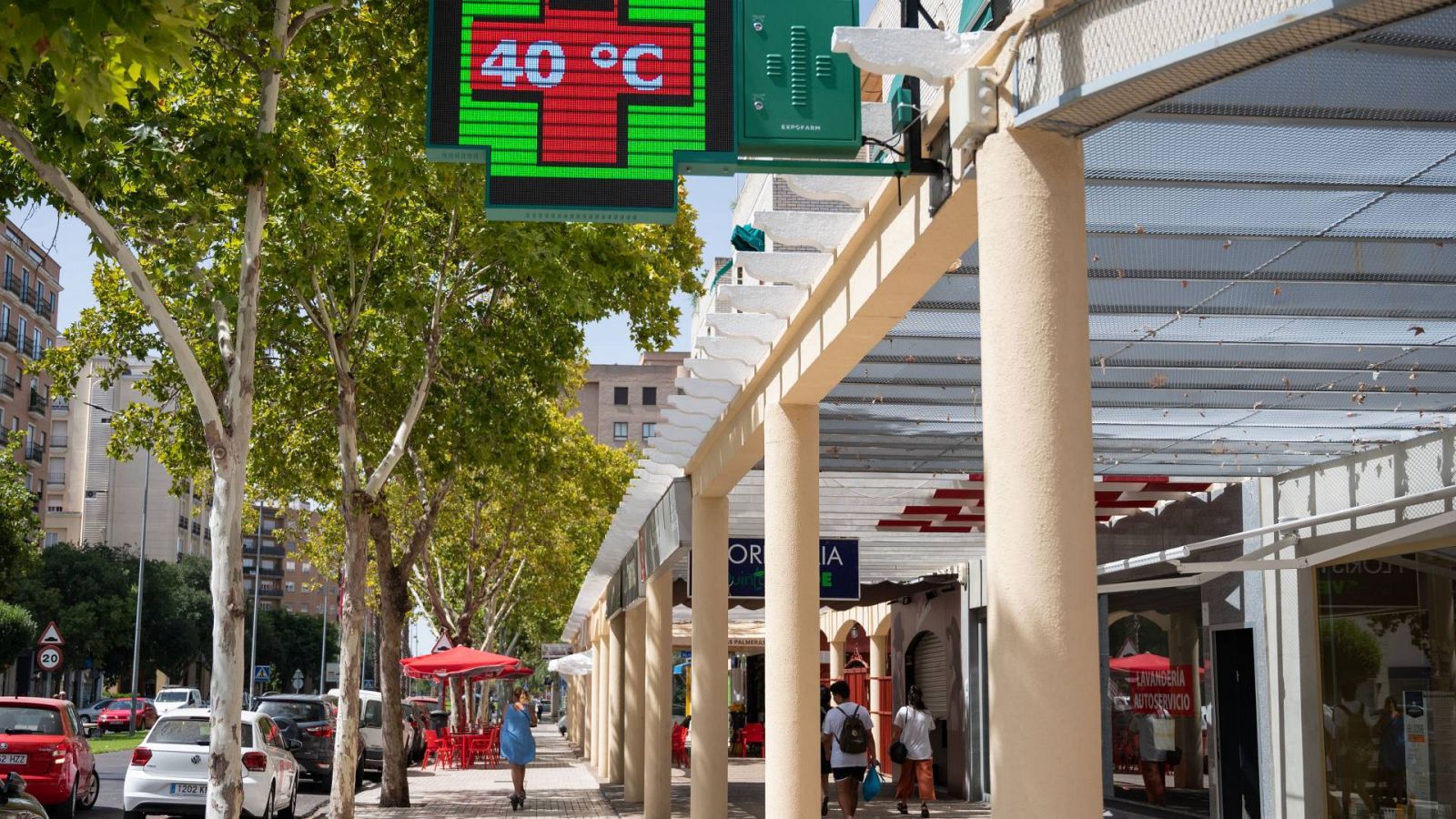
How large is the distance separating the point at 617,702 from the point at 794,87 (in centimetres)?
2316

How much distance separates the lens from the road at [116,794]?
21.9 metres

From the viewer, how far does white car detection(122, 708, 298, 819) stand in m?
18.1

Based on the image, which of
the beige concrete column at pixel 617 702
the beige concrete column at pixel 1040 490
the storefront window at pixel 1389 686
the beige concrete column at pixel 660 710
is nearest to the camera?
the beige concrete column at pixel 1040 490

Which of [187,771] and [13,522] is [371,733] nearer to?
[187,771]

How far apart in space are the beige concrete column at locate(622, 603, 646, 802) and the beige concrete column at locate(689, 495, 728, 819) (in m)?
7.40

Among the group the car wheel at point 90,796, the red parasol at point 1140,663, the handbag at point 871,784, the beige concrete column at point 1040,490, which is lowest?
the car wheel at point 90,796

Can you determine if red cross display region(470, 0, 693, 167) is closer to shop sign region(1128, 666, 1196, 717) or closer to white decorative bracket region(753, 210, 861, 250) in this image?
white decorative bracket region(753, 210, 861, 250)

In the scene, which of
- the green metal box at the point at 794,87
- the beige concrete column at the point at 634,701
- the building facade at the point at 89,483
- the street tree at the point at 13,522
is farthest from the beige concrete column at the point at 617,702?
the building facade at the point at 89,483

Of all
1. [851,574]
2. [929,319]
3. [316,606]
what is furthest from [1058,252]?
[316,606]

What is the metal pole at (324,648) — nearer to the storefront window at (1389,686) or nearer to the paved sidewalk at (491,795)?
the paved sidewalk at (491,795)

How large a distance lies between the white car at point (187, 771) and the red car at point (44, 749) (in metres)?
1.84

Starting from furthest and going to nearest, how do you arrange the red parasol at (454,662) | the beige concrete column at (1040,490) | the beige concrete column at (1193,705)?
the red parasol at (454,662)
the beige concrete column at (1193,705)
the beige concrete column at (1040,490)

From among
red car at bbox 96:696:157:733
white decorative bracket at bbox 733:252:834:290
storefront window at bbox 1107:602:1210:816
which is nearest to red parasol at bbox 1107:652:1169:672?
storefront window at bbox 1107:602:1210:816

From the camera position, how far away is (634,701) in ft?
80.2
